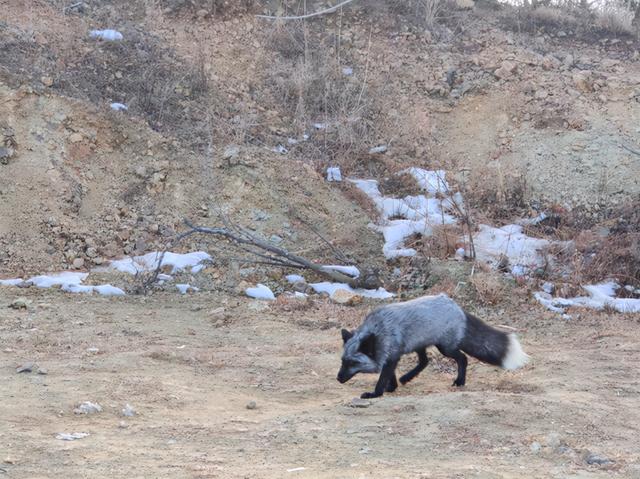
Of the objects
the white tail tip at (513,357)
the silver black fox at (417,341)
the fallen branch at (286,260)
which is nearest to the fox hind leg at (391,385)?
the silver black fox at (417,341)

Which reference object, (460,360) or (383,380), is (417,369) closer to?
(460,360)

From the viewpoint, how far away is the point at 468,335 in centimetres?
812

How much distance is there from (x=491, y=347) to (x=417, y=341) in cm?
75

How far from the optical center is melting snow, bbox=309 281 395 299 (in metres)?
11.9

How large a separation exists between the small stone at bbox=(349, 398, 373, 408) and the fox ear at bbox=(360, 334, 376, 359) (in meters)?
0.51

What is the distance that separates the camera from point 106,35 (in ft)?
54.3

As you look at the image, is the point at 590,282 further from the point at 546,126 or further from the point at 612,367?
the point at 546,126

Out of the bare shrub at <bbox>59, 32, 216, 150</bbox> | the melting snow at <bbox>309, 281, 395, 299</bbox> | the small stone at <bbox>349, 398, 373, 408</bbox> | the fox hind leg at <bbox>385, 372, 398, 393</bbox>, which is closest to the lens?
the small stone at <bbox>349, 398, 373, 408</bbox>

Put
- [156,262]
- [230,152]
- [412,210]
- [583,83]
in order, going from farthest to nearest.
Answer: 1. [583,83]
2. [412,210]
3. [230,152]
4. [156,262]

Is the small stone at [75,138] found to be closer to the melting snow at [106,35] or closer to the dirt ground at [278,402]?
the melting snow at [106,35]

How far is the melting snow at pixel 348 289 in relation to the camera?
11.9m

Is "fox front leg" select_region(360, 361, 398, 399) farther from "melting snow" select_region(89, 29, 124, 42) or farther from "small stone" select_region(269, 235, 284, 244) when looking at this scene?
"melting snow" select_region(89, 29, 124, 42)

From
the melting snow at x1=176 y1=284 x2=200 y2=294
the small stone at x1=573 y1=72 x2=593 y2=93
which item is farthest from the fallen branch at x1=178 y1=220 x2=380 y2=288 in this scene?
the small stone at x1=573 y1=72 x2=593 y2=93

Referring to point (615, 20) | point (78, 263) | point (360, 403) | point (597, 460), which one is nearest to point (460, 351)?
point (360, 403)
